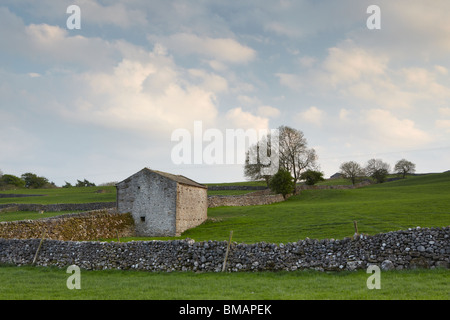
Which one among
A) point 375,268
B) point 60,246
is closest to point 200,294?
point 375,268

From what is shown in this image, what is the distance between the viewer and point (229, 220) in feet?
104

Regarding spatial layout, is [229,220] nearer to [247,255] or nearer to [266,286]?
[247,255]

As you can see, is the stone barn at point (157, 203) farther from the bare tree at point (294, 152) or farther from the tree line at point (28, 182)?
the tree line at point (28, 182)

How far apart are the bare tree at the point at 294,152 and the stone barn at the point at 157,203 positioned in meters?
28.7

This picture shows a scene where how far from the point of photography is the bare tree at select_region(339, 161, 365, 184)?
79.5m

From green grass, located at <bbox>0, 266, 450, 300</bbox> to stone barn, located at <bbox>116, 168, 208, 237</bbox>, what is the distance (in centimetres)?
1647

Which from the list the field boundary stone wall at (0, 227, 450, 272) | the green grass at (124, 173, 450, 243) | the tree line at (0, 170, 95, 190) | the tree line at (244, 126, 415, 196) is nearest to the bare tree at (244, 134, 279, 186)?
the tree line at (244, 126, 415, 196)

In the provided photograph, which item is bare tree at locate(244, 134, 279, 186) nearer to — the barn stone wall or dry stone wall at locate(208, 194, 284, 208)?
dry stone wall at locate(208, 194, 284, 208)

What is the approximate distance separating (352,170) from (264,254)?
72197mm

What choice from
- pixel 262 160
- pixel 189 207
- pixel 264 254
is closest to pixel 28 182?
pixel 262 160

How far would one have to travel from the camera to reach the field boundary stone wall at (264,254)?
12031 mm

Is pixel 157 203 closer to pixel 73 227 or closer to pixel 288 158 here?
pixel 73 227

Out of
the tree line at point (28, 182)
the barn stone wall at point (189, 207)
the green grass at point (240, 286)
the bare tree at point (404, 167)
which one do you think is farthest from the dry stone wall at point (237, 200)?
the tree line at point (28, 182)
